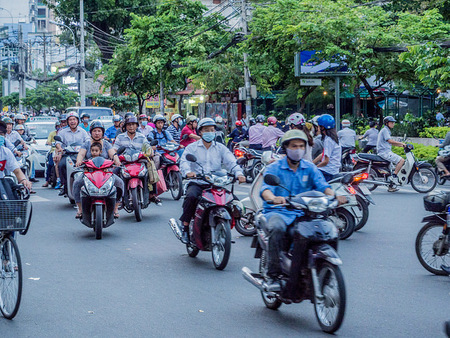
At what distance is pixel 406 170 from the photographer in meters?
16.9

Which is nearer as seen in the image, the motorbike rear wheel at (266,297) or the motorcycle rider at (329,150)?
the motorbike rear wheel at (266,297)

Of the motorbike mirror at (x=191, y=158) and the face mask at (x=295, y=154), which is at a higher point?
the face mask at (x=295, y=154)

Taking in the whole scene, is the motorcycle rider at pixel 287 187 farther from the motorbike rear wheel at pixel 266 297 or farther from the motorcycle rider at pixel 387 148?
the motorcycle rider at pixel 387 148

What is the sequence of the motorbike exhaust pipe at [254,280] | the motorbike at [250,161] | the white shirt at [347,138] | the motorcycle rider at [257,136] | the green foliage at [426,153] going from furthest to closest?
the green foliage at [426,153] → the white shirt at [347,138] → the motorcycle rider at [257,136] → the motorbike at [250,161] → the motorbike exhaust pipe at [254,280]

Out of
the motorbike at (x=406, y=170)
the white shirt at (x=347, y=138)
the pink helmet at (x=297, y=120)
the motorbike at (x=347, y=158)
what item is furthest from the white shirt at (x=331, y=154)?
the white shirt at (x=347, y=138)

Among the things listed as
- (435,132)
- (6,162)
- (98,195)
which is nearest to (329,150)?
(98,195)

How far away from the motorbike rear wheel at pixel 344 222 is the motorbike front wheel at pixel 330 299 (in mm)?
4790

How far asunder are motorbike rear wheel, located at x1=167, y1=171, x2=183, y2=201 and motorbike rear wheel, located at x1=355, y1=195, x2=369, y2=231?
5434 mm

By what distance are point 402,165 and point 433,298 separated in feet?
33.0

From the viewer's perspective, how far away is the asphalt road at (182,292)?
5.98 metres

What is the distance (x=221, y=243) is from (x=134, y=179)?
449 cm

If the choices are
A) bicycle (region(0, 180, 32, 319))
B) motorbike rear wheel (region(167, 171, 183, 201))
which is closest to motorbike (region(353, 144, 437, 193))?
motorbike rear wheel (region(167, 171, 183, 201))

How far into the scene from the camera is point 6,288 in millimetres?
6316

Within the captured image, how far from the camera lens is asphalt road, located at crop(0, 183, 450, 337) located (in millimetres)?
5984
